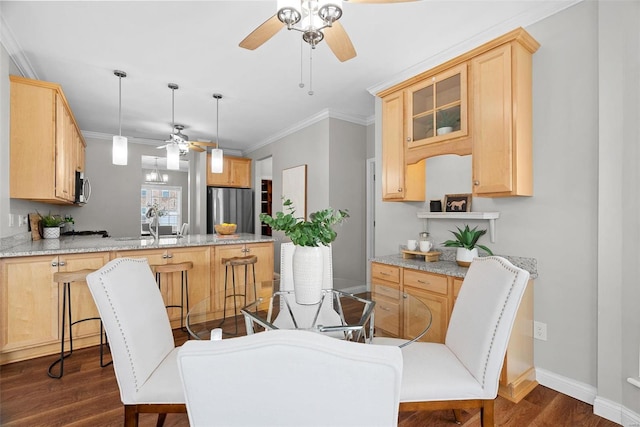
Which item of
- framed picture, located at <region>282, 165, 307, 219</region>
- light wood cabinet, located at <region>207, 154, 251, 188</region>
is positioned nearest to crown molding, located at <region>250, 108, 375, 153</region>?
framed picture, located at <region>282, 165, 307, 219</region>

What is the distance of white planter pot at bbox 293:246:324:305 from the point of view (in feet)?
5.30

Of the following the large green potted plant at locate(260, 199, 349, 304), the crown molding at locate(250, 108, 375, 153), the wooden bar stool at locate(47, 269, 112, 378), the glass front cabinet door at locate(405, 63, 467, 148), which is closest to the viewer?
the large green potted plant at locate(260, 199, 349, 304)

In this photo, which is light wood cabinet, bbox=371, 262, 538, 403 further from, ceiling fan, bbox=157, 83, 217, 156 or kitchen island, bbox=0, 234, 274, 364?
ceiling fan, bbox=157, 83, 217, 156

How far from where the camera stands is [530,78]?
2.27m

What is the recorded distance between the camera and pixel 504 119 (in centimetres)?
220

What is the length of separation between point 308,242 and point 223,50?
83.3 inches

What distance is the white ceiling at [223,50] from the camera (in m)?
2.23

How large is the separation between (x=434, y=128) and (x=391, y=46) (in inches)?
31.1

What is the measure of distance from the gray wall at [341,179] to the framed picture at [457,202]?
1.77 metres

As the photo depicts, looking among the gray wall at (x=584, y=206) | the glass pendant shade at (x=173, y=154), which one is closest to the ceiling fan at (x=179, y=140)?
the glass pendant shade at (x=173, y=154)

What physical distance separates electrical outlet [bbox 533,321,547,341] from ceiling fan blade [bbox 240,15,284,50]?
2.57 metres

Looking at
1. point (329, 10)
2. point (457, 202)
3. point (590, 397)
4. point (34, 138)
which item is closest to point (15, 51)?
point (34, 138)

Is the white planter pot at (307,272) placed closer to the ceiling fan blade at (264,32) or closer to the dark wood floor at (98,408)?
the dark wood floor at (98,408)

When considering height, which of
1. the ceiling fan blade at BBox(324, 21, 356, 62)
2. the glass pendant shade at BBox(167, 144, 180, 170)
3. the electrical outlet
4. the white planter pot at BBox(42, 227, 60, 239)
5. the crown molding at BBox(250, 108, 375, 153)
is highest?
the crown molding at BBox(250, 108, 375, 153)
